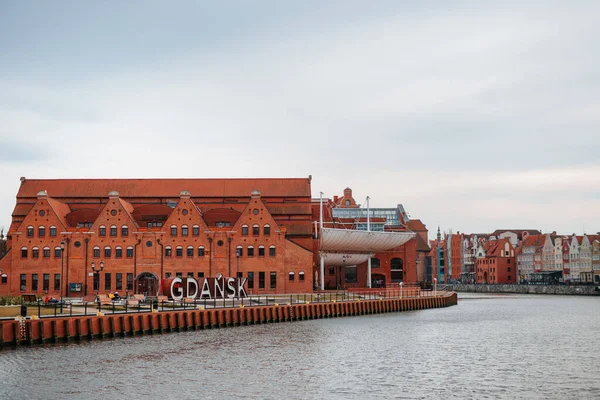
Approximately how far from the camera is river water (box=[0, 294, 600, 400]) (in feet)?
128

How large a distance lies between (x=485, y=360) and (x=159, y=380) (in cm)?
2209

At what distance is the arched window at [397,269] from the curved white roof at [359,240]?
287 inches

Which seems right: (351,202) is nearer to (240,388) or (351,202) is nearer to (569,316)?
(569,316)

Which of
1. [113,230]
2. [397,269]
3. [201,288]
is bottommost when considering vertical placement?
[201,288]

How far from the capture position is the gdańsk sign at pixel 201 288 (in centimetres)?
7588

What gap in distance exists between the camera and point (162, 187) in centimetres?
11288

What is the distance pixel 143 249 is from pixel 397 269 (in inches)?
1741

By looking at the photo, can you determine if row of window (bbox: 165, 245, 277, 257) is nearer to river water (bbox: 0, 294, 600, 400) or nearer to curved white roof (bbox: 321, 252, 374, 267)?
curved white roof (bbox: 321, 252, 374, 267)

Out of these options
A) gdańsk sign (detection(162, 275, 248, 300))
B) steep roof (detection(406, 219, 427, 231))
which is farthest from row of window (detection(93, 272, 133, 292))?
steep roof (detection(406, 219, 427, 231))

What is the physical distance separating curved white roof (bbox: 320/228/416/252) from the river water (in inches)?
1450

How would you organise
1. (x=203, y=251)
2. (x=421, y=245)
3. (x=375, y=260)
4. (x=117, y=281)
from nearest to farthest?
(x=117, y=281) < (x=203, y=251) < (x=375, y=260) < (x=421, y=245)

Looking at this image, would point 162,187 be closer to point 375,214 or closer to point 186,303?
point 375,214

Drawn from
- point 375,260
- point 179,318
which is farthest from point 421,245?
point 179,318

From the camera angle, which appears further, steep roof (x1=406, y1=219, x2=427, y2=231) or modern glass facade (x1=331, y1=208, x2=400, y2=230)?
steep roof (x1=406, y1=219, x2=427, y2=231)
